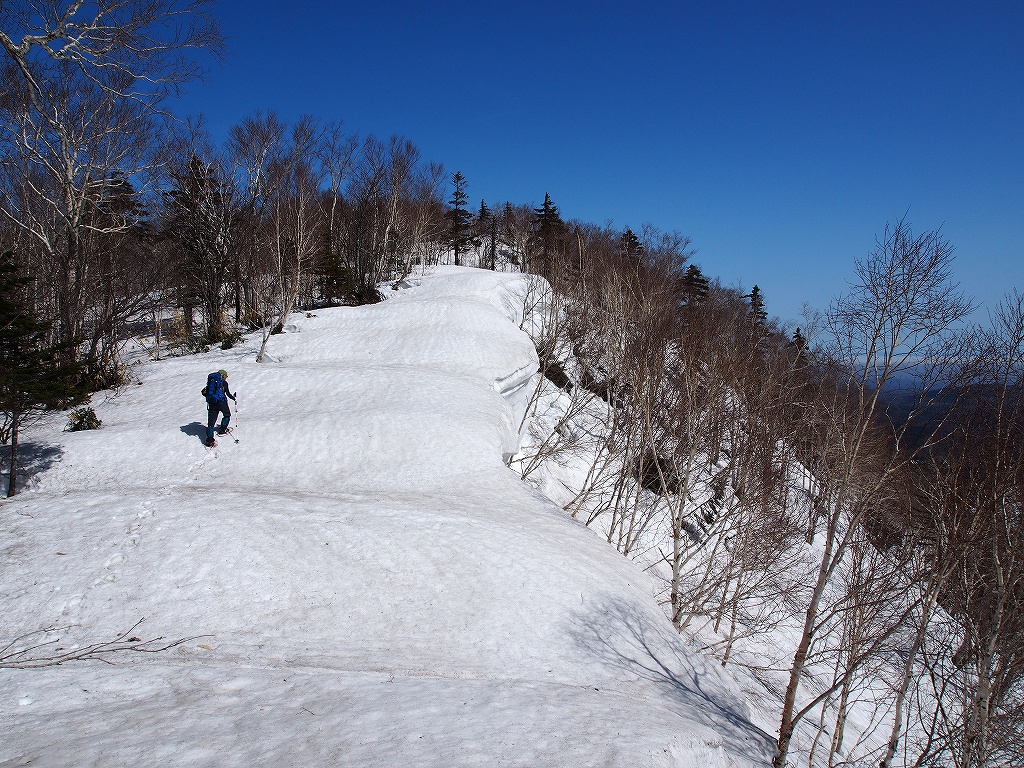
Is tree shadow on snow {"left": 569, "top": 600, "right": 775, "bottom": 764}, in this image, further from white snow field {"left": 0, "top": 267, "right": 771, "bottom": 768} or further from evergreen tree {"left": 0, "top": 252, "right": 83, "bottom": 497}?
evergreen tree {"left": 0, "top": 252, "right": 83, "bottom": 497}

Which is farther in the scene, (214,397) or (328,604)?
(214,397)

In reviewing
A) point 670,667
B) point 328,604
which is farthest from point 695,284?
point 328,604

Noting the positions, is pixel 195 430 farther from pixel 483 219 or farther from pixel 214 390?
pixel 483 219

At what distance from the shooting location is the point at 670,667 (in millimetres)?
9203

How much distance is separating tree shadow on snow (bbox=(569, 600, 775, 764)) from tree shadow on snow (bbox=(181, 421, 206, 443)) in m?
12.6

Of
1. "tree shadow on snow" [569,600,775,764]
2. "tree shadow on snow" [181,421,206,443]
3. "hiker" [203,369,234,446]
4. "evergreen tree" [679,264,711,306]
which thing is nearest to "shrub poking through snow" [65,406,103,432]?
"tree shadow on snow" [181,421,206,443]

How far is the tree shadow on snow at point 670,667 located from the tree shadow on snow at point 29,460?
14350 mm

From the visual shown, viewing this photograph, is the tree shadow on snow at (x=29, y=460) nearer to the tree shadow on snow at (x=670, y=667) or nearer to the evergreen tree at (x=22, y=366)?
the evergreen tree at (x=22, y=366)

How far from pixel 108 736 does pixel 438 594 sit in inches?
204

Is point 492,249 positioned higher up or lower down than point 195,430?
higher up

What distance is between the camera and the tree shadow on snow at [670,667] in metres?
7.94

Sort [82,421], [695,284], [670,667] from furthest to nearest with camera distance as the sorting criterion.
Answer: [695,284] → [82,421] → [670,667]

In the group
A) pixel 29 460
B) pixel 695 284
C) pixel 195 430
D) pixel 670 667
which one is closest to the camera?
pixel 670 667

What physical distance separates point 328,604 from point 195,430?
9612mm
